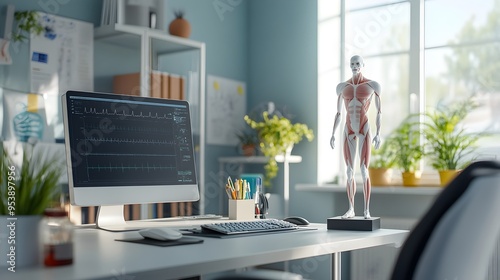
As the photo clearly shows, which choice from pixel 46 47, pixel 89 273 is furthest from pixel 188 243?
pixel 46 47

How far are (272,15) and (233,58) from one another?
17.2 inches

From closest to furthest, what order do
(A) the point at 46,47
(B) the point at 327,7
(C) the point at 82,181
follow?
(C) the point at 82,181, (A) the point at 46,47, (B) the point at 327,7

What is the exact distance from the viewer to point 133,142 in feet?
6.91

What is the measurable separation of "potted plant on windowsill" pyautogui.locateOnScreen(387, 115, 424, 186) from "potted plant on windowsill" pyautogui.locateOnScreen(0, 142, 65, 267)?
8.73 feet

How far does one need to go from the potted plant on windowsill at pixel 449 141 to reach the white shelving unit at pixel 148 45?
1.39 m

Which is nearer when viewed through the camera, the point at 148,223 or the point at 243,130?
the point at 148,223

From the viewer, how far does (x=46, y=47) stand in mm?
3275

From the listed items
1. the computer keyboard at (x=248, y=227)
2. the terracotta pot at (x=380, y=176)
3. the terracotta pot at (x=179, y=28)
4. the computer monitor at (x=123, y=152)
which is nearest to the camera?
the computer keyboard at (x=248, y=227)

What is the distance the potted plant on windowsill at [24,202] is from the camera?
1.26 m

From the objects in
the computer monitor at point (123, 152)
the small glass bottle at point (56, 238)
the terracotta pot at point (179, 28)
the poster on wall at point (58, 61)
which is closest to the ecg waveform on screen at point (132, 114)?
the computer monitor at point (123, 152)

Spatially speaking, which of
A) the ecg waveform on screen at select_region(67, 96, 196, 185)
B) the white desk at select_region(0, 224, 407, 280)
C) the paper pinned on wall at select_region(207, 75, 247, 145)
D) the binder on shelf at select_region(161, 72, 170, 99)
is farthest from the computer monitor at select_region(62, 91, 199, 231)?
the paper pinned on wall at select_region(207, 75, 247, 145)

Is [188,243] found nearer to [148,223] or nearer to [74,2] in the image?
[148,223]

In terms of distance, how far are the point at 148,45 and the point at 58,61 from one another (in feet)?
1.69

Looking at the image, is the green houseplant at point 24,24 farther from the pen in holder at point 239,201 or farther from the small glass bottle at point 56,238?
the small glass bottle at point 56,238
